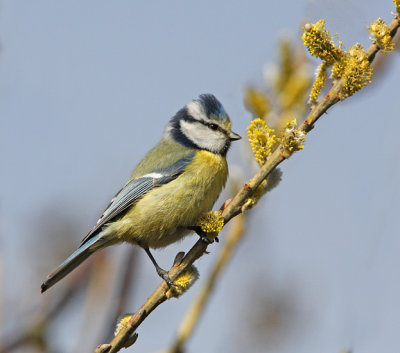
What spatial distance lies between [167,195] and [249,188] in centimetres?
131

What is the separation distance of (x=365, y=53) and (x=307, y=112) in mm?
246

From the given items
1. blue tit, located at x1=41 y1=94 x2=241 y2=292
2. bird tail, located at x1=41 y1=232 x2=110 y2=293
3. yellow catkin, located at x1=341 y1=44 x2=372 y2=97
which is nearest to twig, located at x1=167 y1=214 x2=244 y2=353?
yellow catkin, located at x1=341 y1=44 x2=372 y2=97

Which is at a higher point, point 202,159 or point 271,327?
point 202,159

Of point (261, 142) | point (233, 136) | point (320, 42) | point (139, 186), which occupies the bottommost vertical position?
point (233, 136)

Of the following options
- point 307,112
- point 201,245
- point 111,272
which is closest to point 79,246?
point 111,272

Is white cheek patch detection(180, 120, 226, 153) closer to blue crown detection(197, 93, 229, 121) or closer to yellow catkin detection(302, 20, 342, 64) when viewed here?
blue crown detection(197, 93, 229, 121)

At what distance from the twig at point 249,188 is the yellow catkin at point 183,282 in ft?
0.04

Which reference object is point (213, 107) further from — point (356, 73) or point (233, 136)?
point (356, 73)

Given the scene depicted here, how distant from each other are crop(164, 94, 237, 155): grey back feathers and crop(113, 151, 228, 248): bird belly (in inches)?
9.8

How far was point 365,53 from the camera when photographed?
1.61m

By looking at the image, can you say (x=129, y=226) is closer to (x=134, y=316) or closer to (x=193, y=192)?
(x=193, y=192)

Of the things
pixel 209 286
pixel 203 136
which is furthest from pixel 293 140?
pixel 203 136

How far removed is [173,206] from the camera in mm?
2945

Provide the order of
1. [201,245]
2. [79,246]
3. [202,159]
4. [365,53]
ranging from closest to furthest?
[365,53], [201,245], [79,246], [202,159]
